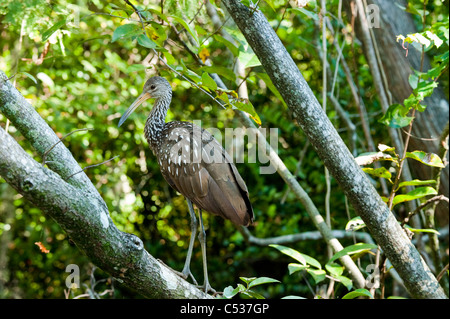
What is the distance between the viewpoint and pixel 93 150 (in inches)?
233

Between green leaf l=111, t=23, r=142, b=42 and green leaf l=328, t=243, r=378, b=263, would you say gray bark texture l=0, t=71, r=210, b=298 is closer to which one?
green leaf l=111, t=23, r=142, b=42

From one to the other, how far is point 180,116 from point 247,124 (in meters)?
2.88

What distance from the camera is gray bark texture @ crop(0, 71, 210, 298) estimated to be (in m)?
1.67

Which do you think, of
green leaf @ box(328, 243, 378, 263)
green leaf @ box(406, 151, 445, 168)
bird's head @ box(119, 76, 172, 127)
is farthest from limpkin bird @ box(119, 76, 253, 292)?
green leaf @ box(406, 151, 445, 168)

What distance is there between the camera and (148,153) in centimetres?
639

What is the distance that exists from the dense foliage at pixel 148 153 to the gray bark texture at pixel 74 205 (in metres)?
2.37

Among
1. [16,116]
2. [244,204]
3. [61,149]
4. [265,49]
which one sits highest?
[265,49]

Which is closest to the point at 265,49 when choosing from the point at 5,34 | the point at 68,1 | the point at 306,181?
the point at 68,1

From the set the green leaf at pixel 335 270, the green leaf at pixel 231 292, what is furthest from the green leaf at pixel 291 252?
the green leaf at pixel 231 292

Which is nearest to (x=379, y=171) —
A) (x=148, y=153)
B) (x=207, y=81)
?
(x=207, y=81)

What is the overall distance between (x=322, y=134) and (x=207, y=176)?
1.03 m

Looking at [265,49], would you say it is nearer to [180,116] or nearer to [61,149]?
[61,149]

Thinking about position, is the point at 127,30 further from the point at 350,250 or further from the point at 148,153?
the point at 148,153

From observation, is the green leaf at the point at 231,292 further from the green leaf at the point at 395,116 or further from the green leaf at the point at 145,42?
the green leaf at the point at 395,116
